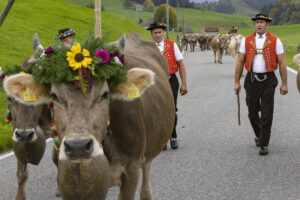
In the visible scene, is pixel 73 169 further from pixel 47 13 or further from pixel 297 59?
pixel 47 13

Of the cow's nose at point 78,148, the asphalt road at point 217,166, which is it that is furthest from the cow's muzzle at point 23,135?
the cow's nose at point 78,148

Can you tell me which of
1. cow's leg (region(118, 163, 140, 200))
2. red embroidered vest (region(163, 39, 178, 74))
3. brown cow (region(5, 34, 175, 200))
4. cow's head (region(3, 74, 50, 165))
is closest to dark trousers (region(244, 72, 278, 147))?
red embroidered vest (region(163, 39, 178, 74))

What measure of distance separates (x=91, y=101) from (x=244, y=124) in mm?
7676

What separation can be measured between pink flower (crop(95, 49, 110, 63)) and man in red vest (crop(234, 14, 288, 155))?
4935 mm

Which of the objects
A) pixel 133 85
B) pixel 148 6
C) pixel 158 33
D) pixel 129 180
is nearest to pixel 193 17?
pixel 148 6

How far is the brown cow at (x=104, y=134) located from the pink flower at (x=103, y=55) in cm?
19

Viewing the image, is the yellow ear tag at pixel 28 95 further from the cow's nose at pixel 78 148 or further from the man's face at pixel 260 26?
the man's face at pixel 260 26

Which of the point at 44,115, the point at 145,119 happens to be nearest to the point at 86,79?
the point at 145,119

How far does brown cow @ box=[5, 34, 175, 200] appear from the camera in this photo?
3.56 metres

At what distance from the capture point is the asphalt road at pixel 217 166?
6.37 meters

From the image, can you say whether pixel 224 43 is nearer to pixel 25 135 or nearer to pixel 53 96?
pixel 25 135

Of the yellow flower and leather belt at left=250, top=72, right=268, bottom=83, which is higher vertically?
the yellow flower

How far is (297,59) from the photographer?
28.0ft

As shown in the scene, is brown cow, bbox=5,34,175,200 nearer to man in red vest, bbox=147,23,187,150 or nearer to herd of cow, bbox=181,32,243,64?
man in red vest, bbox=147,23,187,150
